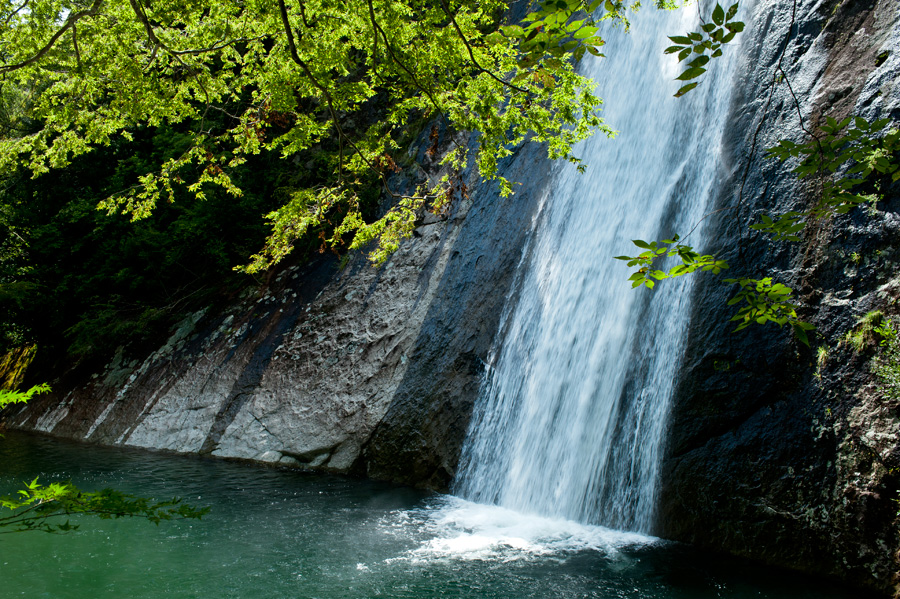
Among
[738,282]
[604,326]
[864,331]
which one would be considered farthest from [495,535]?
[738,282]

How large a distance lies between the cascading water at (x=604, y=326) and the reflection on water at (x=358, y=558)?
58 centimetres

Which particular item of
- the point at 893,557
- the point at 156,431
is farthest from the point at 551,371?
the point at 156,431

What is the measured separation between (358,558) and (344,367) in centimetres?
483

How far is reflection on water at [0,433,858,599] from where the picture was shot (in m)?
4.55

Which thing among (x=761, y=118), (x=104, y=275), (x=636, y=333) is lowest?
(x=104, y=275)

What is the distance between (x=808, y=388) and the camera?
16.8 feet

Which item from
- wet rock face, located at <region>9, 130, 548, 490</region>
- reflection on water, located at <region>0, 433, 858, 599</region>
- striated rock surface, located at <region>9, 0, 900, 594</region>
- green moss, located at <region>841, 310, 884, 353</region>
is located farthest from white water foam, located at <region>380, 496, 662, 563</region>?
green moss, located at <region>841, 310, 884, 353</region>

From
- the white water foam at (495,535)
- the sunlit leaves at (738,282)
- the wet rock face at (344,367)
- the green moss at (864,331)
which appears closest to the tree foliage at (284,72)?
the wet rock face at (344,367)

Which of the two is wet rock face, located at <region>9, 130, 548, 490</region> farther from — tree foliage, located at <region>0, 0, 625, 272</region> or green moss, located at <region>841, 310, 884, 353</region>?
green moss, located at <region>841, 310, 884, 353</region>

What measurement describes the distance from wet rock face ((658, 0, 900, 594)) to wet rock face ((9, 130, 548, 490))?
137 inches

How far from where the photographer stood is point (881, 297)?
4816 millimetres

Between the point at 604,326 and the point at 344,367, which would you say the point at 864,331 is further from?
the point at 344,367

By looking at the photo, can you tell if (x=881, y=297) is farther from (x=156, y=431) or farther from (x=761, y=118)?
(x=156, y=431)

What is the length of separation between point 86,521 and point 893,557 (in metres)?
7.69
